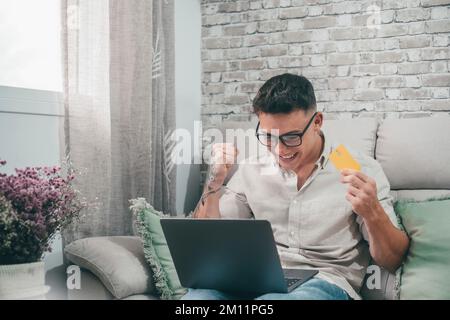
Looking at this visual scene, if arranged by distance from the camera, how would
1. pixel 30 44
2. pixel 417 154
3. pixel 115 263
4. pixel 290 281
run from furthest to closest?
1. pixel 417 154
2. pixel 30 44
3. pixel 115 263
4. pixel 290 281

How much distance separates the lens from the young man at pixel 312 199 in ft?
5.65

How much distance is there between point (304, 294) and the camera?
1.54 meters

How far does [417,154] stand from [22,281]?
5.34ft

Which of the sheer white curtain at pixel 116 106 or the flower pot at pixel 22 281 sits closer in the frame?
the flower pot at pixel 22 281

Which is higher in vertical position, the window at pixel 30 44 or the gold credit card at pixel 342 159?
the window at pixel 30 44

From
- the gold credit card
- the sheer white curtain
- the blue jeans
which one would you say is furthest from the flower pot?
the gold credit card

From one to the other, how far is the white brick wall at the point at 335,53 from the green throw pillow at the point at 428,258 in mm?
912

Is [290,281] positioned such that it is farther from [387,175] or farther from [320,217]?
[387,175]

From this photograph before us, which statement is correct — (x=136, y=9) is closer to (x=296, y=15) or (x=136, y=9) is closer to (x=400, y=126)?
(x=296, y=15)

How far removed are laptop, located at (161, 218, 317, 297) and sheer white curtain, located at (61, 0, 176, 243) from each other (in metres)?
0.56

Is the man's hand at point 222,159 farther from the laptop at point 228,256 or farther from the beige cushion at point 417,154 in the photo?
the beige cushion at point 417,154

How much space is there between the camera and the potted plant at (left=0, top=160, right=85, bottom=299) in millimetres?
A: 1439

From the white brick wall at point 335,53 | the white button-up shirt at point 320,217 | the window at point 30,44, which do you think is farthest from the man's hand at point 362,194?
the window at point 30,44

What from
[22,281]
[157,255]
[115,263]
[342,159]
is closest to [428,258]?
[342,159]
